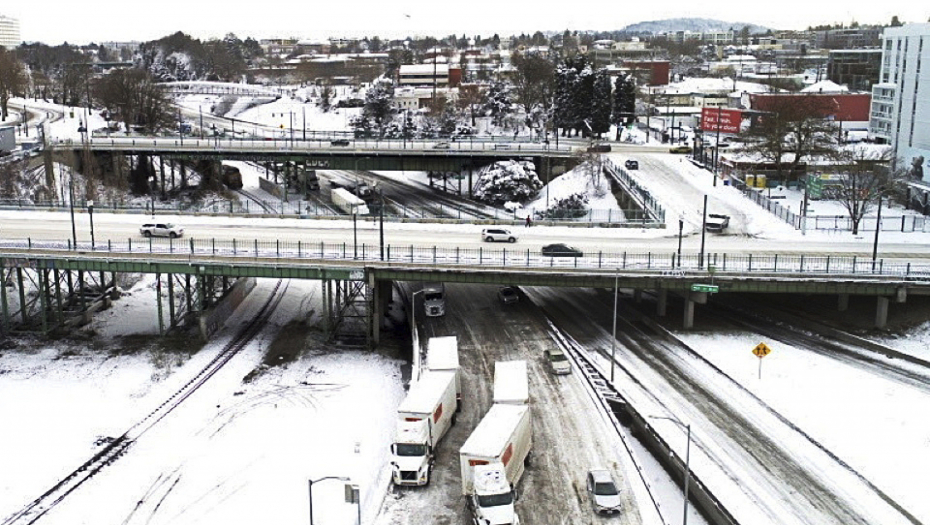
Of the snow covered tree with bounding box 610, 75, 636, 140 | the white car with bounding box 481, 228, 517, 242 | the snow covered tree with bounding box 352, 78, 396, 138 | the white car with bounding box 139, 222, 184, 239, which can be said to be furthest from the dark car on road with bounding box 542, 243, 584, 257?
the snow covered tree with bounding box 352, 78, 396, 138

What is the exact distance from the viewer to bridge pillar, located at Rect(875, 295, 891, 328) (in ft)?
173

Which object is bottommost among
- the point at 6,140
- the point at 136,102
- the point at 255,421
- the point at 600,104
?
the point at 255,421

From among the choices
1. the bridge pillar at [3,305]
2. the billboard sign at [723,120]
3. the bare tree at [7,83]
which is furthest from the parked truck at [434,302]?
the bare tree at [7,83]

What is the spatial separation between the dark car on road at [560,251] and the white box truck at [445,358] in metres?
12.3

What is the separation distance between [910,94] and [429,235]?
49.9 meters

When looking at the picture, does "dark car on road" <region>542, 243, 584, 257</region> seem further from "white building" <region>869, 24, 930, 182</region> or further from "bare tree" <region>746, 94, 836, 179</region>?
"white building" <region>869, 24, 930, 182</region>

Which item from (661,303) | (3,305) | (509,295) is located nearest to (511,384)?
(509,295)

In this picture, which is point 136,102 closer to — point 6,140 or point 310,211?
point 6,140

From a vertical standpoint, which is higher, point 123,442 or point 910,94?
point 910,94

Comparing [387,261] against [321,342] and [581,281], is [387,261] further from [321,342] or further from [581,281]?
[581,281]

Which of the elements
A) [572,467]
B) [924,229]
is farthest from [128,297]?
[924,229]

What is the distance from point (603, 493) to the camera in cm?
3234

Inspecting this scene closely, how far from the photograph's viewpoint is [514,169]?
93.3m

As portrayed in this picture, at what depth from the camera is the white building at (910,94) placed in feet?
269
